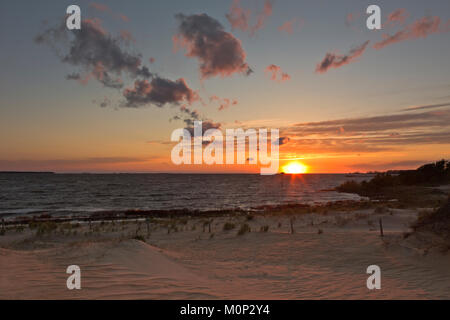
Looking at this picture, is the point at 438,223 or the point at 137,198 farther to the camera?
the point at 137,198

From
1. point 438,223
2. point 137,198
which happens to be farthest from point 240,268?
point 137,198

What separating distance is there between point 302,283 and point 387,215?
1827cm

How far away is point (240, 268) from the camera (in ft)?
36.6

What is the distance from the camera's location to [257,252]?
14.1 m

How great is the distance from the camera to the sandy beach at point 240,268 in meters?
7.07

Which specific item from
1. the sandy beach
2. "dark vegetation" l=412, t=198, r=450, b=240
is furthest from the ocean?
"dark vegetation" l=412, t=198, r=450, b=240

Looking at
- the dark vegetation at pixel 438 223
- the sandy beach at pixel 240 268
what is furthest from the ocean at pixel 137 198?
the dark vegetation at pixel 438 223

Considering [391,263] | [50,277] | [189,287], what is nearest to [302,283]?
[189,287]

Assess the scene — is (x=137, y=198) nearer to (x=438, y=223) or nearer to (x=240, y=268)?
(x=240, y=268)

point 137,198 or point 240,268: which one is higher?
point 240,268
